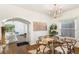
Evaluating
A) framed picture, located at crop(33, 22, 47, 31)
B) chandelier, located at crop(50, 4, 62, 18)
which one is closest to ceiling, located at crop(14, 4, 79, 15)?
chandelier, located at crop(50, 4, 62, 18)

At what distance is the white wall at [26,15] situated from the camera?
207cm

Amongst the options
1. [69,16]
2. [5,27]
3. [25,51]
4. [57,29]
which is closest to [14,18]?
[5,27]

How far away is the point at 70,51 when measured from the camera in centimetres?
212

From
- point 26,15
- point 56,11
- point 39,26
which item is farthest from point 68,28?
point 26,15

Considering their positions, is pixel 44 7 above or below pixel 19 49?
above

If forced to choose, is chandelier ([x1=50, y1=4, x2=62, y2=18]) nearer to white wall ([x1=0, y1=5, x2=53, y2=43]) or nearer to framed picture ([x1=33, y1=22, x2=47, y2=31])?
white wall ([x1=0, y1=5, x2=53, y2=43])

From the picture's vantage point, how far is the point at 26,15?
2121mm

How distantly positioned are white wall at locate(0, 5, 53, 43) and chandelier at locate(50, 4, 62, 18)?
10 cm

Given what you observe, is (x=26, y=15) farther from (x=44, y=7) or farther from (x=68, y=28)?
(x=68, y=28)

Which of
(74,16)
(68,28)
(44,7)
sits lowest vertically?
(68,28)

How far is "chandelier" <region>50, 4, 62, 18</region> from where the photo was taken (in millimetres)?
2098

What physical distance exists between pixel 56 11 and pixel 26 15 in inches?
19.6
